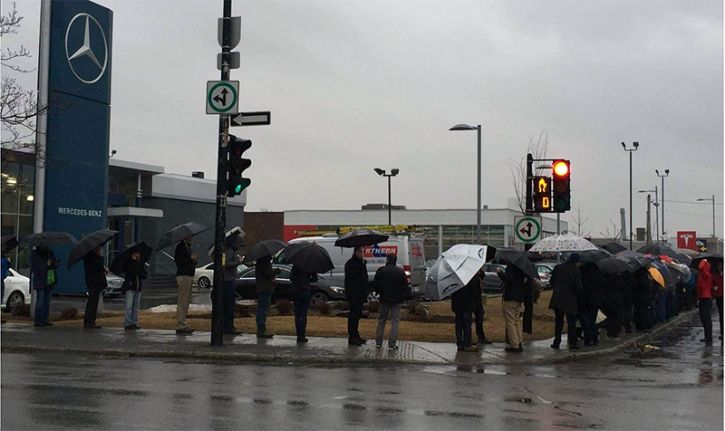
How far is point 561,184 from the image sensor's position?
18047 mm

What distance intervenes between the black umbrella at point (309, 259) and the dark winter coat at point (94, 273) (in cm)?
443

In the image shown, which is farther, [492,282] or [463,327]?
[492,282]

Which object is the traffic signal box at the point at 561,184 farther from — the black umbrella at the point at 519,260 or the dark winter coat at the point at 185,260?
the dark winter coat at the point at 185,260

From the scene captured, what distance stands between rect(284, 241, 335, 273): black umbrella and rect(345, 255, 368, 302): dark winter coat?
465mm

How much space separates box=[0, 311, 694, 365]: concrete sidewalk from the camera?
14.8 m

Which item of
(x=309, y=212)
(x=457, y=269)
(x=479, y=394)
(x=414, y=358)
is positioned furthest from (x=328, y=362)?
(x=309, y=212)

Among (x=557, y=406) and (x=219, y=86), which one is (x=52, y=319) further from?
(x=557, y=406)

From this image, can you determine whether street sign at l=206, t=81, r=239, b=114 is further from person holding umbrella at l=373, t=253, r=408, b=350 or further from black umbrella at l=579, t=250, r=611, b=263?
black umbrella at l=579, t=250, r=611, b=263

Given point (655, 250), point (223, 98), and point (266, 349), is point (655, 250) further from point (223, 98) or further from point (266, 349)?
point (223, 98)

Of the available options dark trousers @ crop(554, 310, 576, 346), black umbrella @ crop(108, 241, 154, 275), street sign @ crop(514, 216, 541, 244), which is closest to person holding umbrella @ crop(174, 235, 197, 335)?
black umbrella @ crop(108, 241, 154, 275)

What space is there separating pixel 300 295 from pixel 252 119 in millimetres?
3284

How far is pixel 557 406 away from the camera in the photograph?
10.3 m

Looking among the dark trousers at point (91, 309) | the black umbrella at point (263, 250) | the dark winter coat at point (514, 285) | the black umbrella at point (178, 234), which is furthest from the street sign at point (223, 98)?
the dark winter coat at point (514, 285)

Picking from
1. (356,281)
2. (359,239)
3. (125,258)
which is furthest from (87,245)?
(356,281)
